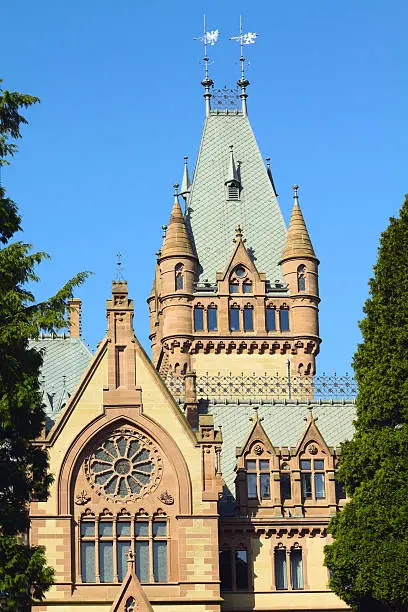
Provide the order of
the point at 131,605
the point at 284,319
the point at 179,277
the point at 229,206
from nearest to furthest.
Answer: the point at 131,605 < the point at 284,319 < the point at 179,277 < the point at 229,206

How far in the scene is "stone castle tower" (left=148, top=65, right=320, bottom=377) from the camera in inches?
3273

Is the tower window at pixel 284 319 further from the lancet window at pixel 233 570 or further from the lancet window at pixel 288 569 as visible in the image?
the lancet window at pixel 233 570

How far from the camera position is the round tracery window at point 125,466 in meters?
58.7

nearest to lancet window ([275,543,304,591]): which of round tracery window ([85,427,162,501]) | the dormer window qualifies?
round tracery window ([85,427,162,501])

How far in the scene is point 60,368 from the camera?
67250 millimetres

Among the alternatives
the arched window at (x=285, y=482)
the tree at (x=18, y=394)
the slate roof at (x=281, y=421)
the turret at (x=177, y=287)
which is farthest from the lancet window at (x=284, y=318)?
the tree at (x=18, y=394)

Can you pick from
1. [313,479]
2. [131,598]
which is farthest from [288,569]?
[131,598]

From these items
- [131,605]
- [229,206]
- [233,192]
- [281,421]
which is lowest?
[131,605]

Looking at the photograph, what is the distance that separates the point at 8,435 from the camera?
140 ft

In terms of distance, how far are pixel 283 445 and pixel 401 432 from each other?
12380mm

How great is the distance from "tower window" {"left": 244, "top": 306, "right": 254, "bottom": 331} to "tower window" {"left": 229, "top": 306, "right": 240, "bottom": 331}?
0.43 m

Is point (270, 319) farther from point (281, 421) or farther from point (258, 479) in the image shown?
point (258, 479)

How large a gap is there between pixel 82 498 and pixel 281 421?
36.6 ft

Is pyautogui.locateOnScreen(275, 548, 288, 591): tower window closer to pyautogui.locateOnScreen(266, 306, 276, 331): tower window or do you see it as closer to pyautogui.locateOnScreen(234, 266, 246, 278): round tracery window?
pyautogui.locateOnScreen(266, 306, 276, 331): tower window
